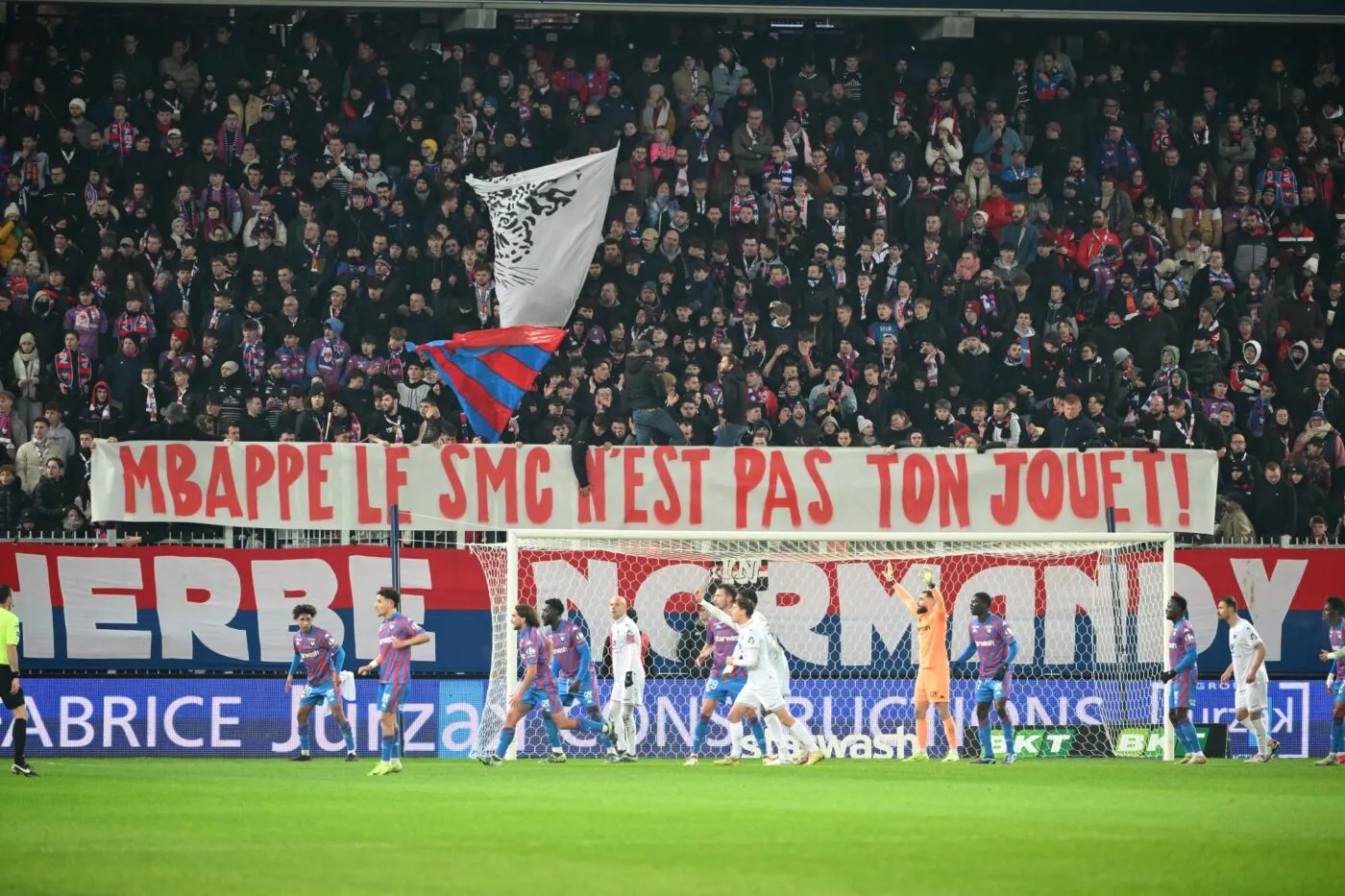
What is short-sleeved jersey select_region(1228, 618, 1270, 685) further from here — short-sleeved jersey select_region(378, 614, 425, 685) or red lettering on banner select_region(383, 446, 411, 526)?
red lettering on banner select_region(383, 446, 411, 526)

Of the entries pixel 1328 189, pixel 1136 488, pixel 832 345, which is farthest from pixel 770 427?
pixel 1328 189

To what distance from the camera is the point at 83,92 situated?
88.7 ft

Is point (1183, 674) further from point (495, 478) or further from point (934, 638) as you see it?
point (495, 478)

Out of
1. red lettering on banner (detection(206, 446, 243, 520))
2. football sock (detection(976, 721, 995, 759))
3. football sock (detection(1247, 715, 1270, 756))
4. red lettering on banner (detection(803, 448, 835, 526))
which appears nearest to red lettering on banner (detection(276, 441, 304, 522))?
red lettering on banner (detection(206, 446, 243, 520))

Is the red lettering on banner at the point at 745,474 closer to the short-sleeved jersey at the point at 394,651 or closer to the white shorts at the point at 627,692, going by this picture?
the white shorts at the point at 627,692

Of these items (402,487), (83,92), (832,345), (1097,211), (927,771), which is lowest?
(927,771)

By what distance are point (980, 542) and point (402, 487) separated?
6652 mm

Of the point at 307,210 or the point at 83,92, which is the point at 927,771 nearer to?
the point at 307,210

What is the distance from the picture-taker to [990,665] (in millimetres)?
21047

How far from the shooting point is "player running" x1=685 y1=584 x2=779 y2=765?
20.8 metres

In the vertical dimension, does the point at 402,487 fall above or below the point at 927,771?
above

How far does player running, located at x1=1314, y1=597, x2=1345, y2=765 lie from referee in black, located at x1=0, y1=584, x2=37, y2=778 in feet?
43.1

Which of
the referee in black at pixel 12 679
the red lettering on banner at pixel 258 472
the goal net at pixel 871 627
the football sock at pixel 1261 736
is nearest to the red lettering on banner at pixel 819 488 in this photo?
the goal net at pixel 871 627

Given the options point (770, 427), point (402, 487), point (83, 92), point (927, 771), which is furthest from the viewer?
point (83, 92)
